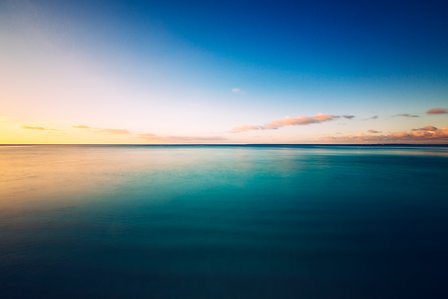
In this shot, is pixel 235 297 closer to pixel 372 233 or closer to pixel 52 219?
pixel 372 233

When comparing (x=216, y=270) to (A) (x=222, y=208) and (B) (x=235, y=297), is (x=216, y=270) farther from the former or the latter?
(A) (x=222, y=208)

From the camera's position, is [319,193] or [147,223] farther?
[319,193]

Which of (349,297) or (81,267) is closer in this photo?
(349,297)

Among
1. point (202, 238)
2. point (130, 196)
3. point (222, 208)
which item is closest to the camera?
point (202, 238)

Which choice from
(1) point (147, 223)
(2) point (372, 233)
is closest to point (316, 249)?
(2) point (372, 233)

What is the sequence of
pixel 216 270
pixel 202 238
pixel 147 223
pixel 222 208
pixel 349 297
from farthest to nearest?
1. pixel 222 208
2. pixel 147 223
3. pixel 202 238
4. pixel 216 270
5. pixel 349 297

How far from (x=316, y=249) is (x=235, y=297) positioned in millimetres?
2793

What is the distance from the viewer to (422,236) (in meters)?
6.78

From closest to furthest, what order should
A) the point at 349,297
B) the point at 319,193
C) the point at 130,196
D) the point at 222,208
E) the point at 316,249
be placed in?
the point at 349,297
the point at 316,249
the point at 222,208
the point at 130,196
the point at 319,193

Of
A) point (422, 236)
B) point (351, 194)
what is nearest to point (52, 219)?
point (422, 236)

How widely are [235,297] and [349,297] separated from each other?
207 cm

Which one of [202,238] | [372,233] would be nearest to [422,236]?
[372,233]

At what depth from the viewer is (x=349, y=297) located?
4.09 meters

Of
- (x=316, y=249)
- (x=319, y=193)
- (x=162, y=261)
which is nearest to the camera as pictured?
(x=162, y=261)
